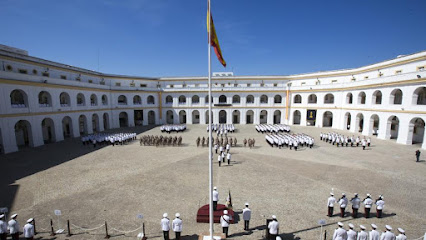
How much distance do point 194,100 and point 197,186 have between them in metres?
39.4

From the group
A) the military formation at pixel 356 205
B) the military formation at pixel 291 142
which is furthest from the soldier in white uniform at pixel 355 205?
the military formation at pixel 291 142

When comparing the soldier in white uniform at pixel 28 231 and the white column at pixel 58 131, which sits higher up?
the white column at pixel 58 131

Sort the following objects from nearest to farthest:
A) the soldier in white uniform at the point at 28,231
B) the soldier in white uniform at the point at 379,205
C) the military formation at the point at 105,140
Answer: the soldier in white uniform at the point at 28,231 → the soldier in white uniform at the point at 379,205 → the military formation at the point at 105,140

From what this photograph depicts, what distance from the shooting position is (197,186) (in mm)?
11484

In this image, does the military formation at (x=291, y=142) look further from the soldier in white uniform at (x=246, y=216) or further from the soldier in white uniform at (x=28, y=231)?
the soldier in white uniform at (x=28, y=231)

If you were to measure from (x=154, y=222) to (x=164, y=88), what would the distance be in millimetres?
40243

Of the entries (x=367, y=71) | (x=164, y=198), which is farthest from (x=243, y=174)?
(x=367, y=71)

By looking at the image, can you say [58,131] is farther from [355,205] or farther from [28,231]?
[355,205]

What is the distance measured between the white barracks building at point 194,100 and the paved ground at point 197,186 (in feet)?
19.7

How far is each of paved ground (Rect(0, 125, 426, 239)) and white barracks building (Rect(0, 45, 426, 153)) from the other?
6003 millimetres

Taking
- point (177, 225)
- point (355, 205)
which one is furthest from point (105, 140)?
point (355, 205)

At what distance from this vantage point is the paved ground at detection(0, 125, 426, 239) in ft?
26.7

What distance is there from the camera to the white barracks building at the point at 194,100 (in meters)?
21.6

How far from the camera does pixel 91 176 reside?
43.1 feet
